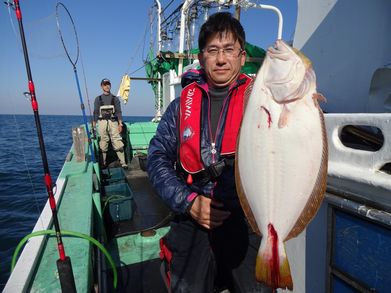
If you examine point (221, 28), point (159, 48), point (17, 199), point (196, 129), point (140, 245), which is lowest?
point (17, 199)

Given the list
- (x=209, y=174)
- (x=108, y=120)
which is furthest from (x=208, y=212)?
(x=108, y=120)

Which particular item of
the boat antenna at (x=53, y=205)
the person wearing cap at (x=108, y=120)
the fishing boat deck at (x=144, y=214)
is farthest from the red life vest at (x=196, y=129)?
the person wearing cap at (x=108, y=120)

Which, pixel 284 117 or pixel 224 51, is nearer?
pixel 284 117

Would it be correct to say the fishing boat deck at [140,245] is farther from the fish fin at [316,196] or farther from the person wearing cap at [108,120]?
the person wearing cap at [108,120]

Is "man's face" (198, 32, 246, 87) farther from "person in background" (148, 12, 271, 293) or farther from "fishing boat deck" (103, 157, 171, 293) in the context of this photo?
"fishing boat deck" (103, 157, 171, 293)

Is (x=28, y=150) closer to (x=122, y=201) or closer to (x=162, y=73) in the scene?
(x=162, y=73)

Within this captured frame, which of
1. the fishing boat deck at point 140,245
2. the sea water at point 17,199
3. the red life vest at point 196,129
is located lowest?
the sea water at point 17,199

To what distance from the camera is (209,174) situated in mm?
1963

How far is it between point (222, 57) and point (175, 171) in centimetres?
86

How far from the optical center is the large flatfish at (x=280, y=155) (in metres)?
1.31

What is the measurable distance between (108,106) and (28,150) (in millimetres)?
12423

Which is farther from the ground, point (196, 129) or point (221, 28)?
point (221, 28)

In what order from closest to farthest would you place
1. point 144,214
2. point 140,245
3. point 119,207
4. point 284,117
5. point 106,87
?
point 284,117
point 140,245
point 119,207
point 144,214
point 106,87

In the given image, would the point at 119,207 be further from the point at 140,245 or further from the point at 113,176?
the point at 113,176
